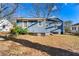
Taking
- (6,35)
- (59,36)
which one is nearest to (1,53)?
(6,35)

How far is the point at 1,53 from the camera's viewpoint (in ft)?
26.5

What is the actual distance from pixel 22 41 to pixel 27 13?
1.12 ft

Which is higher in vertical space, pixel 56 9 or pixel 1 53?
pixel 56 9

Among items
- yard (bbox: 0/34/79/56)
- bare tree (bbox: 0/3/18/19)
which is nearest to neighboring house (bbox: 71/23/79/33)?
yard (bbox: 0/34/79/56)

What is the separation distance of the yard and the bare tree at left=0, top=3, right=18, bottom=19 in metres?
0.30

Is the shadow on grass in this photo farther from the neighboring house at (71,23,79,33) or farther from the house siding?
the neighboring house at (71,23,79,33)

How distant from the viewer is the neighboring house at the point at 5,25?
8102 mm

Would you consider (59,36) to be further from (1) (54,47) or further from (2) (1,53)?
(2) (1,53)

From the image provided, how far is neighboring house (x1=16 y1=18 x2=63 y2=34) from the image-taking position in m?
8.09

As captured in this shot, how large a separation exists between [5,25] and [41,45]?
490 mm

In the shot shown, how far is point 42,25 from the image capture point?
812 centimetres

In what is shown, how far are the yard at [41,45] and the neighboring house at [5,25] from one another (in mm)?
147

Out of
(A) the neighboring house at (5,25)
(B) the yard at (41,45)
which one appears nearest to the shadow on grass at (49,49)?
(B) the yard at (41,45)

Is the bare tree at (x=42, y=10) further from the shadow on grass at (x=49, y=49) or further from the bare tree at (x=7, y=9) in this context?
the shadow on grass at (x=49, y=49)
